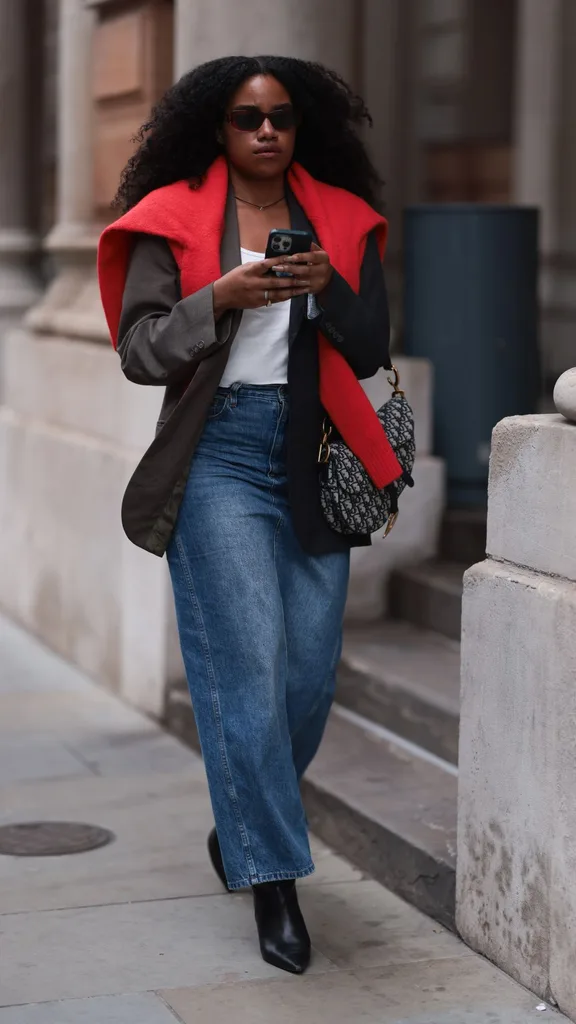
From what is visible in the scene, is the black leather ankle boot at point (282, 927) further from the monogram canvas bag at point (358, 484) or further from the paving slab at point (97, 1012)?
the monogram canvas bag at point (358, 484)

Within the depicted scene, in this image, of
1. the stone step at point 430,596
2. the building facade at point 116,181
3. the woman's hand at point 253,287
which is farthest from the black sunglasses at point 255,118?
the building facade at point 116,181

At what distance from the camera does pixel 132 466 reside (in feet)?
22.5

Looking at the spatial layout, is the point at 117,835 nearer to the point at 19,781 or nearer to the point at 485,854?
the point at 19,781

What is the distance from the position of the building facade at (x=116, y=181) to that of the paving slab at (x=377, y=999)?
8.45ft

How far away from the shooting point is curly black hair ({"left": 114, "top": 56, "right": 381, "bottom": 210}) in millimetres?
4055

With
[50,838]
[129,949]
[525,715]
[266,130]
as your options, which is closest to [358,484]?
[525,715]

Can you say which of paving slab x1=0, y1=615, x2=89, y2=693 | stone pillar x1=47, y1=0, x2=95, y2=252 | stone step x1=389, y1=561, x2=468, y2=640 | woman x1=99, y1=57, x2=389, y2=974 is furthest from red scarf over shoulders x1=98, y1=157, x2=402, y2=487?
stone pillar x1=47, y1=0, x2=95, y2=252

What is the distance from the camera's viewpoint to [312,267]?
12.5 ft

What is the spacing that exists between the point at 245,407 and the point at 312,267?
39 centimetres

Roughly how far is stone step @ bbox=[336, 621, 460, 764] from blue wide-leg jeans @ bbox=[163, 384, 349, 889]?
1283 millimetres

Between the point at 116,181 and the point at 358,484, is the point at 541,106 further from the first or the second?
the point at 358,484

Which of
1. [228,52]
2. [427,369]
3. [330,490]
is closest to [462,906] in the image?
[330,490]

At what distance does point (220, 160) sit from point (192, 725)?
2609 millimetres

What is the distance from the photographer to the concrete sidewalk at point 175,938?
12.8 feet
